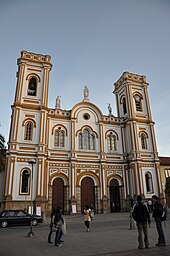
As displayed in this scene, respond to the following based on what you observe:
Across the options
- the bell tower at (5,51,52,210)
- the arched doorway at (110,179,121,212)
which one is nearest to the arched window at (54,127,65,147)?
the bell tower at (5,51,52,210)

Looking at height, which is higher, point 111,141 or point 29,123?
point 29,123

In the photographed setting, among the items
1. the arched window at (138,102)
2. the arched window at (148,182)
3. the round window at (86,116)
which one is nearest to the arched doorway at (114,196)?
the arched window at (148,182)

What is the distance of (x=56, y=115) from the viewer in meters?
29.3

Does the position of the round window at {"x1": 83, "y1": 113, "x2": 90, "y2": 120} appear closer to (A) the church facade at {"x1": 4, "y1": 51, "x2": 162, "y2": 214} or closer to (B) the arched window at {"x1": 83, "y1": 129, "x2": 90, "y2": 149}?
(A) the church facade at {"x1": 4, "y1": 51, "x2": 162, "y2": 214}

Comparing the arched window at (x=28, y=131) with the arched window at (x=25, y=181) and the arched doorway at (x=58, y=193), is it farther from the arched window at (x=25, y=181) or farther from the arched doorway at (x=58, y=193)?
the arched doorway at (x=58, y=193)

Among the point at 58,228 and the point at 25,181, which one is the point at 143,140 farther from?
the point at 58,228

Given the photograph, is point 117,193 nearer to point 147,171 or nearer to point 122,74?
point 147,171

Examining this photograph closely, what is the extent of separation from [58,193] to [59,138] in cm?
725

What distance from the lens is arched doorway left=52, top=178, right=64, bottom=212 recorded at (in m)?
25.8

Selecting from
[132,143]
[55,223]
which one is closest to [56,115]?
[132,143]

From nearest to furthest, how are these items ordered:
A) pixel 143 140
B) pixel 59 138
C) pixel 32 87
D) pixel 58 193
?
pixel 58 193, pixel 59 138, pixel 32 87, pixel 143 140

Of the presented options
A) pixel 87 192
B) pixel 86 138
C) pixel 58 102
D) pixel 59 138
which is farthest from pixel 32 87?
pixel 87 192

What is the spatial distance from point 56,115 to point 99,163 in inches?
360

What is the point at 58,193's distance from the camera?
86.2ft
